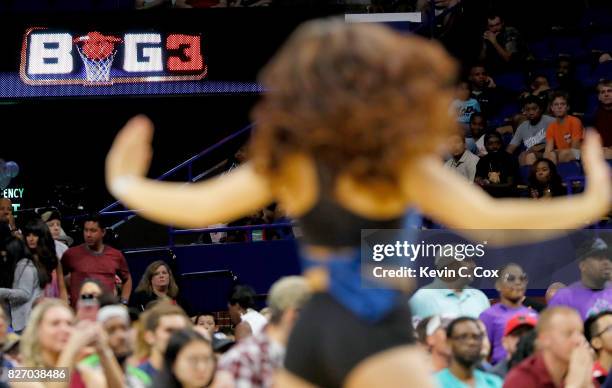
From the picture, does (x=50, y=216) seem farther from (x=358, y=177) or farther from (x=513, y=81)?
(x=358, y=177)

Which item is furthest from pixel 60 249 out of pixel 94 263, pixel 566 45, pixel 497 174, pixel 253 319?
pixel 566 45

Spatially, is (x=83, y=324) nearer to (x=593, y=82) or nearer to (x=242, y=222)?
(x=242, y=222)

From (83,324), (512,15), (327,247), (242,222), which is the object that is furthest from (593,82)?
(327,247)

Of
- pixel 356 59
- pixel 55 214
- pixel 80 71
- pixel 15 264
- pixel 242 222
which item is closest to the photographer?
pixel 356 59

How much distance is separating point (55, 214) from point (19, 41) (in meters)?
2.78

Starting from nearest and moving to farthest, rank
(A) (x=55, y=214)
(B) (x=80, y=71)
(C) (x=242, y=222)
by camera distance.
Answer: (A) (x=55, y=214), (C) (x=242, y=222), (B) (x=80, y=71)

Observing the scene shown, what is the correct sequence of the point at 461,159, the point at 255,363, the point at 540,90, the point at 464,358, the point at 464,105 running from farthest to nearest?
1. the point at 464,105
2. the point at 540,90
3. the point at 461,159
4. the point at 464,358
5. the point at 255,363

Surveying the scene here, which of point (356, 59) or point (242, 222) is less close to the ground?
point (356, 59)

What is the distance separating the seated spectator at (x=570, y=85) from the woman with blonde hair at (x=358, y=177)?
968cm

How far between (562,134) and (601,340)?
15.4ft

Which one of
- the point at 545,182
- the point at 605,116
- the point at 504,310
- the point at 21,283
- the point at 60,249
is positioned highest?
the point at 605,116

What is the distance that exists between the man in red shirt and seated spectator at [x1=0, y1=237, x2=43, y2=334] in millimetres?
667

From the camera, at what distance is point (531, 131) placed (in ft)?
38.7

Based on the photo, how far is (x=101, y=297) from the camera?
6641 mm
